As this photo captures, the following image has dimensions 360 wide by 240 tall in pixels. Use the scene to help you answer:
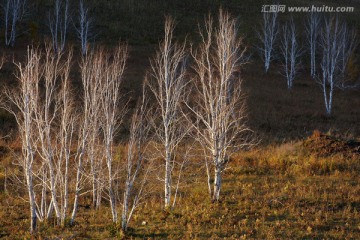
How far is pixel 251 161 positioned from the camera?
1916cm

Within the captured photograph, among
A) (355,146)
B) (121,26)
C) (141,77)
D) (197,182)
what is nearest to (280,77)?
(141,77)

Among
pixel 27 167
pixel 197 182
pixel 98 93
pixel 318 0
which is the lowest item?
pixel 197 182

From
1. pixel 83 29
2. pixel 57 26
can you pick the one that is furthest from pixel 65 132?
pixel 57 26

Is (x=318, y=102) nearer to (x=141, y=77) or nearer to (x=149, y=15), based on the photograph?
(x=141, y=77)

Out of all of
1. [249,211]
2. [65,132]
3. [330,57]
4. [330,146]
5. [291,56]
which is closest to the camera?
[65,132]

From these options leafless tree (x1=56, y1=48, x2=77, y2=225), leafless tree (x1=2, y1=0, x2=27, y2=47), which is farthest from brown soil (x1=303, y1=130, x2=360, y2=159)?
leafless tree (x1=2, y1=0, x2=27, y2=47)

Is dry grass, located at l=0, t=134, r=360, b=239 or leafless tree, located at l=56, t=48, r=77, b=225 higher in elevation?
leafless tree, located at l=56, t=48, r=77, b=225

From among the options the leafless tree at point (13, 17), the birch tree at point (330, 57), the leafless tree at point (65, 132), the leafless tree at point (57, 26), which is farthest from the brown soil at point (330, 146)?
the leafless tree at point (13, 17)

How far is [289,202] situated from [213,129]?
3.46 metres

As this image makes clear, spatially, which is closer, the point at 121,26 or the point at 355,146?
the point at 355,146

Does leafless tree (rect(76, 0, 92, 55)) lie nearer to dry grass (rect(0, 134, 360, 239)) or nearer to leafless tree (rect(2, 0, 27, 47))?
leafless tree (rect(2, 0, 27, 47))

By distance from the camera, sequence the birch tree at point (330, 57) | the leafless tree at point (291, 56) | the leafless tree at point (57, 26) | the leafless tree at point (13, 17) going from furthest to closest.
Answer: the leafless tree at point (13, 17), the leafless tree at point (57, 26), the leafless tree at point (291, 56), the birch tree at point (330, 57)

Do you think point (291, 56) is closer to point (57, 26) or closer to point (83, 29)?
point (83, 29)

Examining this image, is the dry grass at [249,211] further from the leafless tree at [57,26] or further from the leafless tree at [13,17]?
the leafless tree at [13,17]
